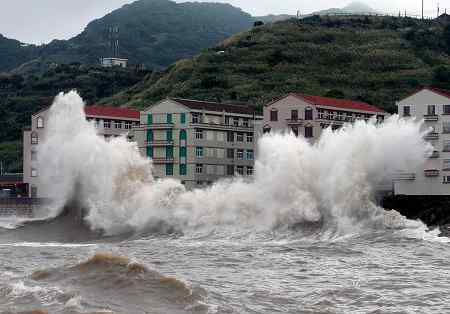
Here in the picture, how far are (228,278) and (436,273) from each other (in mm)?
8266

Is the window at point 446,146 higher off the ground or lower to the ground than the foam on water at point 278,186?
higher

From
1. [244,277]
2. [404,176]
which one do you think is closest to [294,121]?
[404,176]

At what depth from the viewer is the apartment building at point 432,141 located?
7419 cm

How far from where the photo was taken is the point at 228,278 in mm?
40500

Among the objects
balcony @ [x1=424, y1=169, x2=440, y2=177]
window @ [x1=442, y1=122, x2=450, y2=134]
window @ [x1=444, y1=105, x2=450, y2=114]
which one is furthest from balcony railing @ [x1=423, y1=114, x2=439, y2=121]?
balcony @ [x1=424, y1=169, x2=440, y2=177]

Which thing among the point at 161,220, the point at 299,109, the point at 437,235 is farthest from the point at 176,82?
the point at 437,235

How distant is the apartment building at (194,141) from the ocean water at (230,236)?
10093mm

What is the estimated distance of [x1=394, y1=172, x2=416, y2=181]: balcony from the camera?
70.7m

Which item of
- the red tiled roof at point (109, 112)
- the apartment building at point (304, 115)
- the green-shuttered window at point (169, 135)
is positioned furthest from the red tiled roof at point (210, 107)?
the red tiled roof at point (109, 112)

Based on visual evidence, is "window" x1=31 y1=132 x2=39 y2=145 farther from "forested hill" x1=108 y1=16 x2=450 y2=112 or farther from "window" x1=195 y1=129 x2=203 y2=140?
"forested hill" x1=108 y1=16 x2=450 y2=112

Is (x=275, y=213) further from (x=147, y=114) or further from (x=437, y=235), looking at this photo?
(x=147, y=114)

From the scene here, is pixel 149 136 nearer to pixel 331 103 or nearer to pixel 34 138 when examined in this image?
pixel 34 138

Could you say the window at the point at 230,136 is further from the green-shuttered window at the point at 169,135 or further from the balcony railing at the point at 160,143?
the balcony railing at the point at 160,143

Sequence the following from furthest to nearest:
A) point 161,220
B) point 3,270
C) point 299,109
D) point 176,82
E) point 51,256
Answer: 1. point 176,82
2. point 299,109
3. point 161,220
4. point 51,256
5. point 3,270
